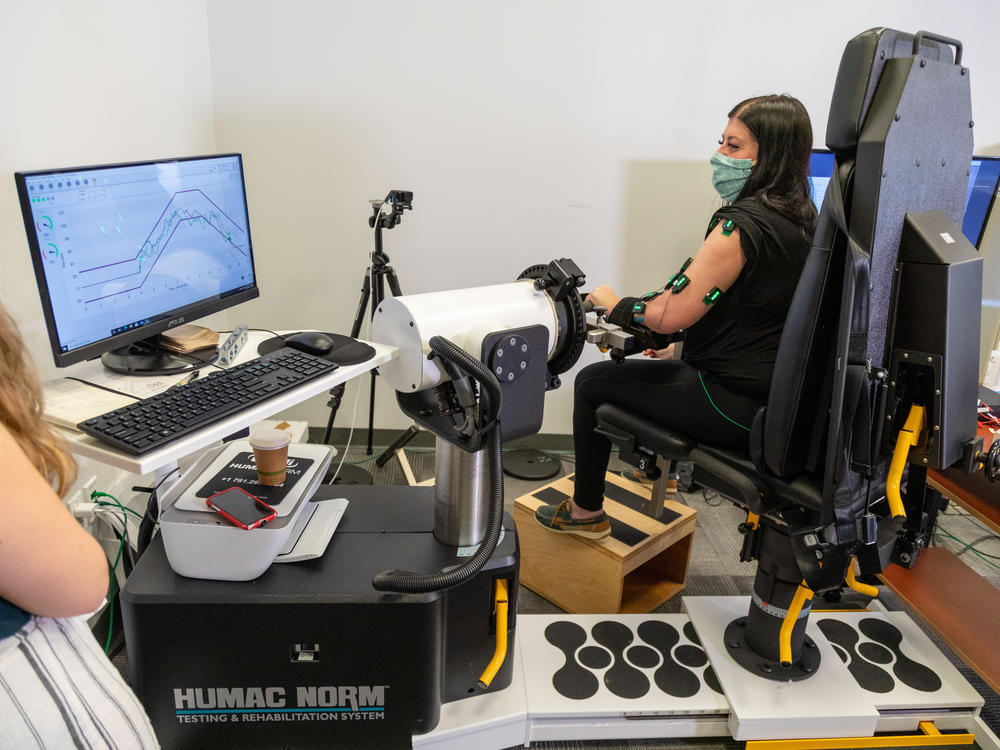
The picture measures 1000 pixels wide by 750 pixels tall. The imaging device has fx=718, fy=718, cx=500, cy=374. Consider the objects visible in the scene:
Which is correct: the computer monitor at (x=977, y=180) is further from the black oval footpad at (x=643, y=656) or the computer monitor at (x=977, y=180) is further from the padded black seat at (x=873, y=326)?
the black oval footpad at (x=643, y=656)

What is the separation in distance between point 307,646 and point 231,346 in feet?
1.99

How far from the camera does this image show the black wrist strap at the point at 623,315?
162cm

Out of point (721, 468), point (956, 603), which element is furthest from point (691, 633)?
point (956, 603)

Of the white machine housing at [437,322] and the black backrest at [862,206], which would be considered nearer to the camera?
the black backrest at [862,206]

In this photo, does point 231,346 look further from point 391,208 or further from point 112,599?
point 391,208

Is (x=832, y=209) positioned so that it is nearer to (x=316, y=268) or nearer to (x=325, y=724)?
(x=325, y=724)

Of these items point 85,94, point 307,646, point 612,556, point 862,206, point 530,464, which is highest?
point 85,94

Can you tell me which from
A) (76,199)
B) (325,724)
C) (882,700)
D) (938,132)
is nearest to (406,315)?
(76,199)

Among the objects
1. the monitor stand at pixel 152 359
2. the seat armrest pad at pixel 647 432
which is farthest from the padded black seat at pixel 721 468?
the monitor stand at pixel 152 359

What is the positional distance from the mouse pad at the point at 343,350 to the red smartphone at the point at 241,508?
0.30m

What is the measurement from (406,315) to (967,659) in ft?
4.78

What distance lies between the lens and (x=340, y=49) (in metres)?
2.44

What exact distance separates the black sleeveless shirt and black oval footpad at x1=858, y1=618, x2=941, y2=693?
721 millimetres

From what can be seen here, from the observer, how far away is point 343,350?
1.42 m
